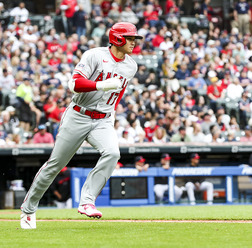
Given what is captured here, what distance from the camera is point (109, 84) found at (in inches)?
230

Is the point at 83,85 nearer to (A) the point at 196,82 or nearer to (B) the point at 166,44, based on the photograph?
(A) the point at 196,82

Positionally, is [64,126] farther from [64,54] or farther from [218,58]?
[218,58]

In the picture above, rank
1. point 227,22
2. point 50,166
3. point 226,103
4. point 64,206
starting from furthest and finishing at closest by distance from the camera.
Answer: point 227,22 < point 226,103 < point 64,206 < point 50,166

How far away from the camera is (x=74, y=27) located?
19.5 metres

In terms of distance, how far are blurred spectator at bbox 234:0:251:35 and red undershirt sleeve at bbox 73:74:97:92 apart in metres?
16.5

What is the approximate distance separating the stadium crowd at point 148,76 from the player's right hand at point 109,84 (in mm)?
7990

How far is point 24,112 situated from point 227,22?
10988 millimetres

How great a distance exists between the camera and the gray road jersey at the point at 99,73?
626 cm

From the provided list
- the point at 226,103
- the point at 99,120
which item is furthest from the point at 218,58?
the point at 99,120

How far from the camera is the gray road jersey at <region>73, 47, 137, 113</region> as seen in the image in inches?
247

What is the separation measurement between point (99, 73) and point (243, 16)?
16.2 metres

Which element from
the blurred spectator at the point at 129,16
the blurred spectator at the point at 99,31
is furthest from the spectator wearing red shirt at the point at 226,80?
the blurred spectator at the point at 99,31

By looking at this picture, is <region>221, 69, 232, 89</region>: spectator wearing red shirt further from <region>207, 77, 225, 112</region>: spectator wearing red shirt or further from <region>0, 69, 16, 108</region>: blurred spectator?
<region>0, 69, 16, 108</region>: blurred spectator

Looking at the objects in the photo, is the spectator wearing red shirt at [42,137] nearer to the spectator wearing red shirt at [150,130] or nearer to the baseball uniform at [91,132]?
the spectator wearing red shirt at [150,130]
